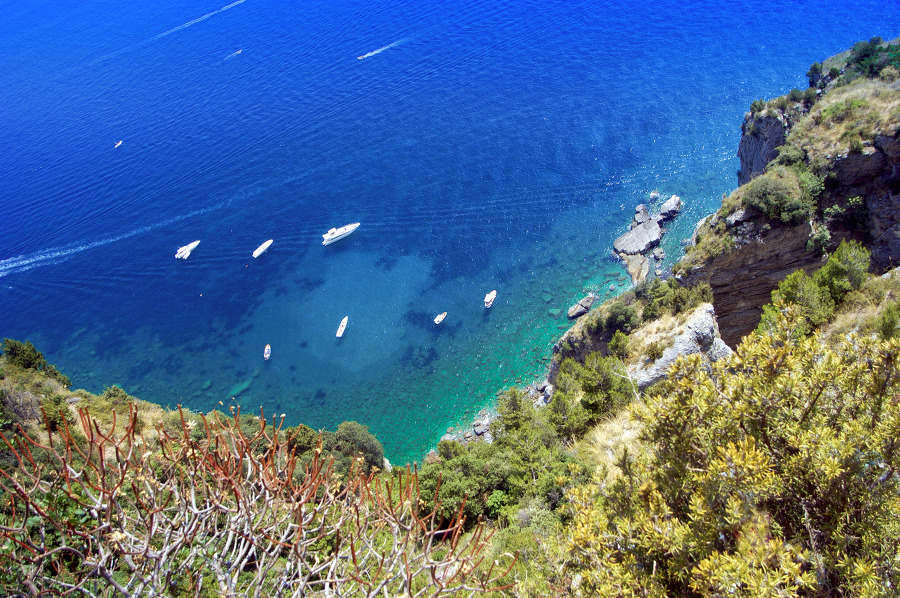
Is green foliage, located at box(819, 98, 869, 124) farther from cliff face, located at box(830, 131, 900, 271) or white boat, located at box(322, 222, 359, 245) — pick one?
white boat, located at box(322, 222, 359, 245)

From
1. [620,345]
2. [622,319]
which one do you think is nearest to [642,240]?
[622,319]

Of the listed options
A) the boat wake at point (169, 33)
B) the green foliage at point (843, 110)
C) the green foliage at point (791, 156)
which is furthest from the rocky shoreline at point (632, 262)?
the boat wake at point (169, 33)

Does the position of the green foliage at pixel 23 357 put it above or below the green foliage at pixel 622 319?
above

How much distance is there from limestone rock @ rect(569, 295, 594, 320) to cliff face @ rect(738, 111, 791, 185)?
47.1 feet

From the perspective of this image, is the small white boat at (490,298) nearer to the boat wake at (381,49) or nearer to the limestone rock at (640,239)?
the limestone rock at (640,239)

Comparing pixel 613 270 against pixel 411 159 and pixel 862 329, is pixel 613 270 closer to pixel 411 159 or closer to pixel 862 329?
pixel 862 329

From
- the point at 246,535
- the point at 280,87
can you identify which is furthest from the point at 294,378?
the point at 280,87

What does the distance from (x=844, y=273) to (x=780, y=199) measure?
6.41 metres

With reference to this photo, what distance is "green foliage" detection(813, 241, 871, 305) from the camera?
19.0 meters

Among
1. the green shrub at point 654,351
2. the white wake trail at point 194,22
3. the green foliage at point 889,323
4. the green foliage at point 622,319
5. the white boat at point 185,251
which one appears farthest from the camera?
the white wake trail at point 194,22

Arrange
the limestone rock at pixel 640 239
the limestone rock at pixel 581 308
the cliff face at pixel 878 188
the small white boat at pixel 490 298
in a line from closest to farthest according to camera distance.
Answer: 1. the cliff face at pixel 878 188
2. the limestone rock at pixel 581 308
3. the limestone rock at pixel 640 239
4. the small white boat at pixel 490 298

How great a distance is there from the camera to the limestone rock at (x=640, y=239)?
124ft

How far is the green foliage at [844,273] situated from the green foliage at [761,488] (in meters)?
14.0

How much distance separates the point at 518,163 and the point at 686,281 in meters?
26.9
